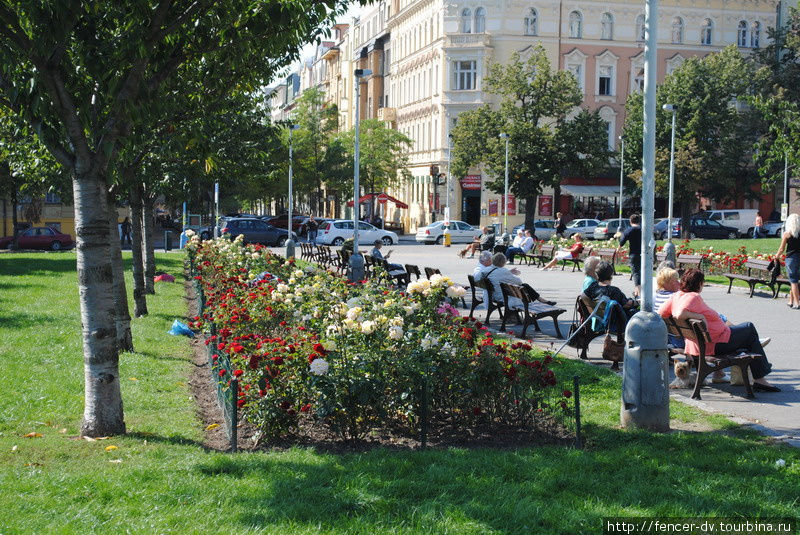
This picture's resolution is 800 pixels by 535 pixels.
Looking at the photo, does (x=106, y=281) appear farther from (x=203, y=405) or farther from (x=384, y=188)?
(x=384, y=188)

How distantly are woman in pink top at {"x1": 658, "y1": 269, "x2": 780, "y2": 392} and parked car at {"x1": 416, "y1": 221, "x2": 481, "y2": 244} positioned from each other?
45.7 meters

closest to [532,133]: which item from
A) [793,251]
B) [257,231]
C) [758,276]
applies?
[257,231]

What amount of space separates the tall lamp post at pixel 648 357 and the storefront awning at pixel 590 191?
5975 cm

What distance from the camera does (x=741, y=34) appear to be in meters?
70.6

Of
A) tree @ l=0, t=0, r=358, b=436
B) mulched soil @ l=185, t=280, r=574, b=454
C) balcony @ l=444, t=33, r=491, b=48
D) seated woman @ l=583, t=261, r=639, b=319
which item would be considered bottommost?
mulched soil @ l=185, t=280, r=574, b=454

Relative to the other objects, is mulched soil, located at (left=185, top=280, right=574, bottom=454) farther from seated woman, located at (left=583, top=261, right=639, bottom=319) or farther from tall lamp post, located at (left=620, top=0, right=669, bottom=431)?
seated woman, located at (left=583, top=261, right=639, bottom=319)

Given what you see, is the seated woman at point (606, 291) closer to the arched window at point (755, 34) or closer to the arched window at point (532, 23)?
the arched window at point (532, 23)

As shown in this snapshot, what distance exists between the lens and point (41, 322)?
15.7m

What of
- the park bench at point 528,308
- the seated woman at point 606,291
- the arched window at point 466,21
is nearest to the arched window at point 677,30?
the arched window at point 466,21

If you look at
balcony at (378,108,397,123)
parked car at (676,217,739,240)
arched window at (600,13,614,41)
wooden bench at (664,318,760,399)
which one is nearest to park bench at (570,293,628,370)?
wooden bench at (664,318,760,399)

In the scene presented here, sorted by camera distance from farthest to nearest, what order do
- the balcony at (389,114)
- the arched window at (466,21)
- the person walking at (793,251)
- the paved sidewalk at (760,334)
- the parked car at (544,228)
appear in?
the balcony at (389,114) → the arched window at (466,21) → the parked car at (544,228) → the person walking at (793,251) → the paved sidewalk at (760,334)

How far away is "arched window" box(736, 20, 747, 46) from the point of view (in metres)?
70.4

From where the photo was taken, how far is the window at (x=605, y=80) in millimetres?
68938

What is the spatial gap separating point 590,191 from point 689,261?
4252 cm
